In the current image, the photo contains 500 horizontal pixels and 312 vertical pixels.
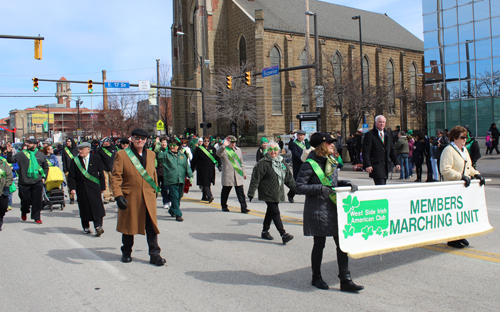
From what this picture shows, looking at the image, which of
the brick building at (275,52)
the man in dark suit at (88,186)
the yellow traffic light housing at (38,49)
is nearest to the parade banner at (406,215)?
the man in dark suit at (88,186)

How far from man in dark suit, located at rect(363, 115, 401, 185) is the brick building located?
31.9m

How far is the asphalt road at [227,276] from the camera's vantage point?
4461mm

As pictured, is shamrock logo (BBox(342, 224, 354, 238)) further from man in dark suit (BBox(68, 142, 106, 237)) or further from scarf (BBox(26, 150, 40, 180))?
scarf (BBox(26, 150, 40, 180))

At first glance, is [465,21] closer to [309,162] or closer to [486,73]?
[486,73]

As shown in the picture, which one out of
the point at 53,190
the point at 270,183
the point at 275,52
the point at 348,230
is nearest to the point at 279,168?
the point at 270,183

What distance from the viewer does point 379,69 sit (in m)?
52.1

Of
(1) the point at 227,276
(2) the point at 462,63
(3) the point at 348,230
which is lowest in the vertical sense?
(1) the point at 227,276

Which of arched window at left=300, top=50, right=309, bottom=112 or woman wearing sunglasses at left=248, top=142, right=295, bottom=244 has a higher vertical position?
arched window at left=300, top=50, right=309, bottom=112

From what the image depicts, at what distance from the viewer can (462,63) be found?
27.2 m

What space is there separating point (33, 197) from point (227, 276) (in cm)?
617

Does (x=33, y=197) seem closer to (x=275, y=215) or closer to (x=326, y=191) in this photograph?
(x=275, y=215)

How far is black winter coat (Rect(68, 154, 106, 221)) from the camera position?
26.1 ft

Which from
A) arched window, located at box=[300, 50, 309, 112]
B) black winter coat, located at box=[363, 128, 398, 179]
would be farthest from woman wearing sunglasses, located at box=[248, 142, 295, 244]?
arched window, located at box=[300, 50, 309, 112]

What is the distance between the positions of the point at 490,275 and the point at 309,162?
249cm
